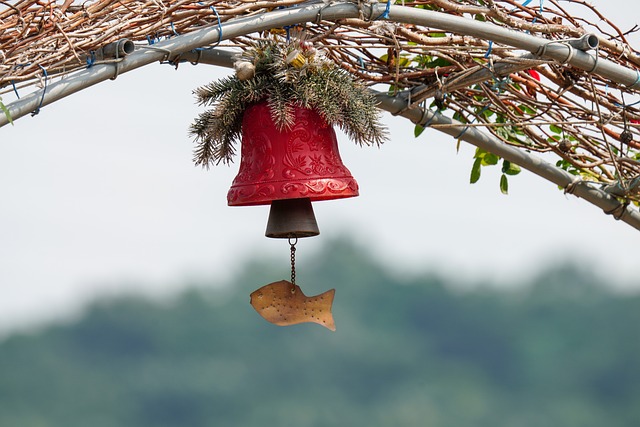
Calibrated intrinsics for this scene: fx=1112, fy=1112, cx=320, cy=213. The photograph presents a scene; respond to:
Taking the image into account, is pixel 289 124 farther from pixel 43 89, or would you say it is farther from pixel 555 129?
pixel 555 129

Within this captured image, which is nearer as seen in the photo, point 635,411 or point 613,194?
point 613,194

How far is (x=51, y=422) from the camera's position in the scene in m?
17.4

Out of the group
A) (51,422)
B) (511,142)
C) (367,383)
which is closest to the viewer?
(511,142)

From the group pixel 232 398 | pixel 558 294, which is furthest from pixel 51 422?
pixel 558 294

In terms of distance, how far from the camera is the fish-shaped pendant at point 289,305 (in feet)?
6.46

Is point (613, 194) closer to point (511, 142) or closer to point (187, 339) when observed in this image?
point (511, 142)

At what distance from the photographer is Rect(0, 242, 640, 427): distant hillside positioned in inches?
689

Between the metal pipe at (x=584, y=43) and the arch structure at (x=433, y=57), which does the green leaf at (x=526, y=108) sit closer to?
the arch structure at (x=433, y=57)

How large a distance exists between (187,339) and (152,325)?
751 millimetres

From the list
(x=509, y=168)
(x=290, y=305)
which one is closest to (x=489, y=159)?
(x=509, y=168)

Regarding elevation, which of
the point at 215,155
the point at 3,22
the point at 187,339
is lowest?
the point at 215,155

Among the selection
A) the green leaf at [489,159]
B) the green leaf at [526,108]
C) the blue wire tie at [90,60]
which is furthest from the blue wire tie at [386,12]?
the green leaf at [489,159]

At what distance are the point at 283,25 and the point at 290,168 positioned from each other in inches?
9.3

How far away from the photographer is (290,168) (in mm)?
1863
